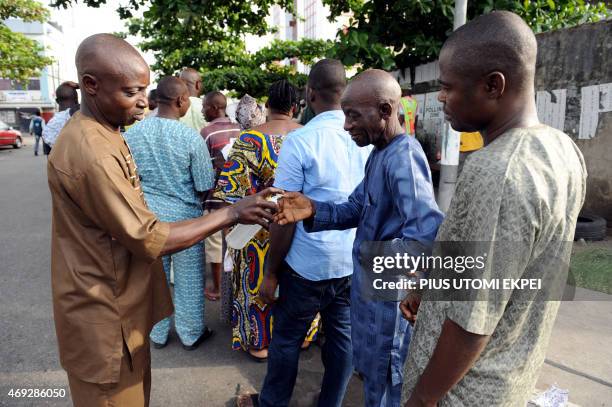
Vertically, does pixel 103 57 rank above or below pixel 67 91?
below

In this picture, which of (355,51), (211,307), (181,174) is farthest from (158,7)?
(211,307)

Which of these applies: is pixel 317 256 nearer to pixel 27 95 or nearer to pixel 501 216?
pixel 501 216

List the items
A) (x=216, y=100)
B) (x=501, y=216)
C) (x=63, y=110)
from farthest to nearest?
(x=63, y=110) < (x=216, y=100) < (x=501, y=216)

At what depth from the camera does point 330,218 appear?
2021 millimetres

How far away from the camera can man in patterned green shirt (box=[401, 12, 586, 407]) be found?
0.96 metres

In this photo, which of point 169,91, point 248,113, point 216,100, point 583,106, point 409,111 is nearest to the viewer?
point 169,91

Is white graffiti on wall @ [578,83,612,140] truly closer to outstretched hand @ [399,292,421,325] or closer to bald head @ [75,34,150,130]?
outstretched hand @ [399,292,421,325]

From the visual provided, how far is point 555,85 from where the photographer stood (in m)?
5.92

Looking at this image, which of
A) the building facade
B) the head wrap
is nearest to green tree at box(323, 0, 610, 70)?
the head wrap

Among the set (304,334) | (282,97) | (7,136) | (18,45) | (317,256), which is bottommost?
(304,334)

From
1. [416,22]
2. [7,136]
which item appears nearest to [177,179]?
[416,22]

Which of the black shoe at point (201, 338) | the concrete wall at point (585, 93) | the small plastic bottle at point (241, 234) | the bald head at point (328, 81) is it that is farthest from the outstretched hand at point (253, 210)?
the concrete wall at point (585, 93)

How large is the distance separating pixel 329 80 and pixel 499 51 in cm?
132

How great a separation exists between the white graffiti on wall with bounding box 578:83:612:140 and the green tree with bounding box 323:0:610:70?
1529 millimetres
